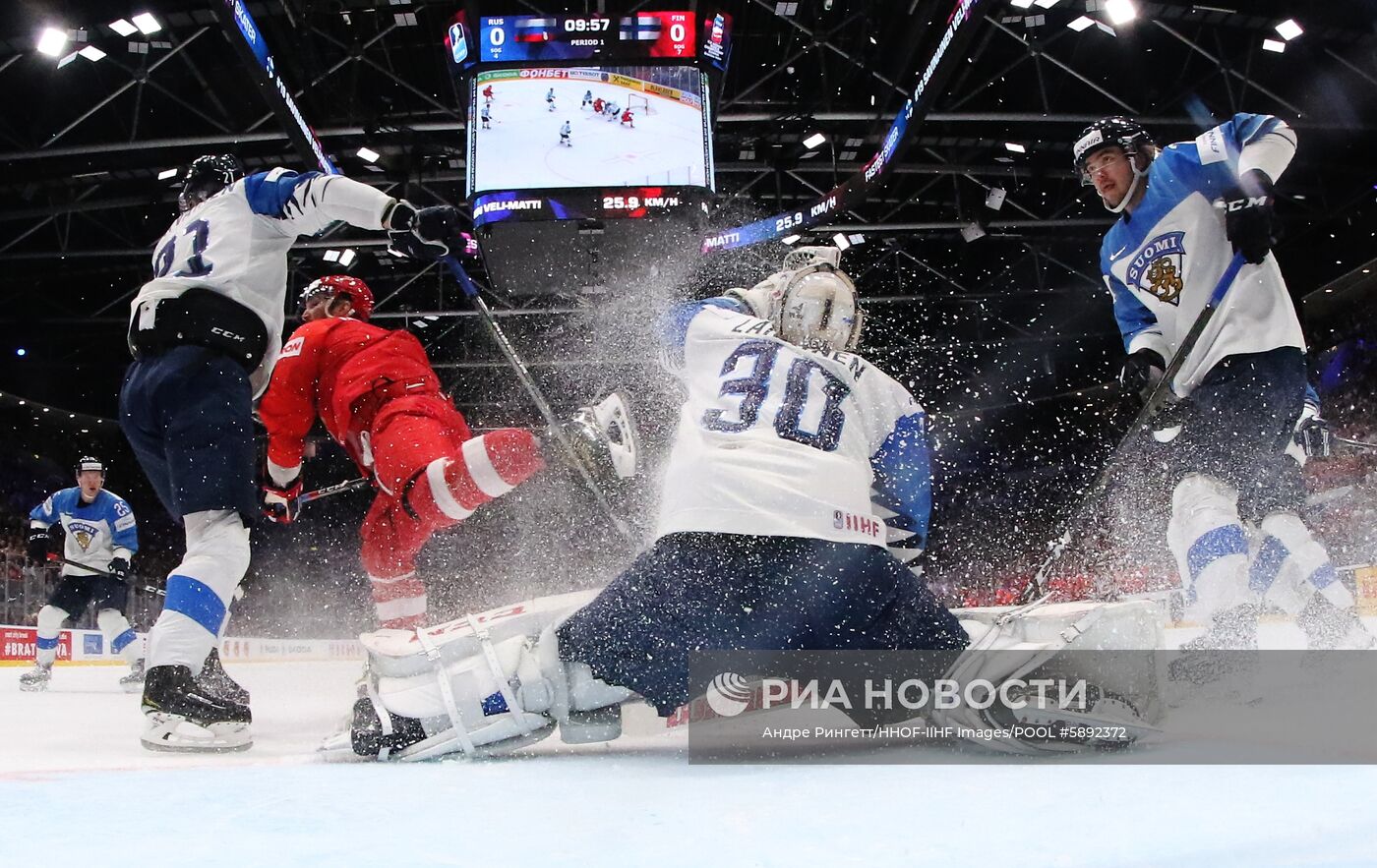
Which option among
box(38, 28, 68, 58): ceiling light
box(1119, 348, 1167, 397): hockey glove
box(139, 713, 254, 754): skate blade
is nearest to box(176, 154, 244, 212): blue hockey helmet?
box(139, 713, 254, 754): skate blade

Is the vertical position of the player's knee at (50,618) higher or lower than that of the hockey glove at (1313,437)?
lower

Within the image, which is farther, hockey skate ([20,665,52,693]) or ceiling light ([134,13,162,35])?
ceiling light ([134,13,162,35])

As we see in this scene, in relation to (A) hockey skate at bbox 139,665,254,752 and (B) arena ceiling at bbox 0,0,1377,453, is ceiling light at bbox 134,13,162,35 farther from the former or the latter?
(A) hockey skate at bbox 139,665,254,752

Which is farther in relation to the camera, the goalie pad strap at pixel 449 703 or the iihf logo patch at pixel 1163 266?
the iihf logo patch at pixel 1163 266

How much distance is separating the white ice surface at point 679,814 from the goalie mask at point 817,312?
78 centimetres

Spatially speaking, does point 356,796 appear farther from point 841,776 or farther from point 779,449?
point 779,449

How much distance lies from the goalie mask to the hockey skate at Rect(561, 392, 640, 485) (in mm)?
360

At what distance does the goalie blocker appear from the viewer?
1.52 meters

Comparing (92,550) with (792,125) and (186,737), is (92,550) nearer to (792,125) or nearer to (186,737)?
(186,737)

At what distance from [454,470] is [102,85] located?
24.8 feet

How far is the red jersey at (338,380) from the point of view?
263cm

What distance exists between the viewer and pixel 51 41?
6.48m

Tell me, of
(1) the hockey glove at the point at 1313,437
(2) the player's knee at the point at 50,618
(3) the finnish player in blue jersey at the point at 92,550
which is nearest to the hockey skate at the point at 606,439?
(1) the hockey glove at the point at 1313,437

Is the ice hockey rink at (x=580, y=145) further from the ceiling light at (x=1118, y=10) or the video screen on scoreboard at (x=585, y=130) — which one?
the ceiling light at (x=1118, y=10)
